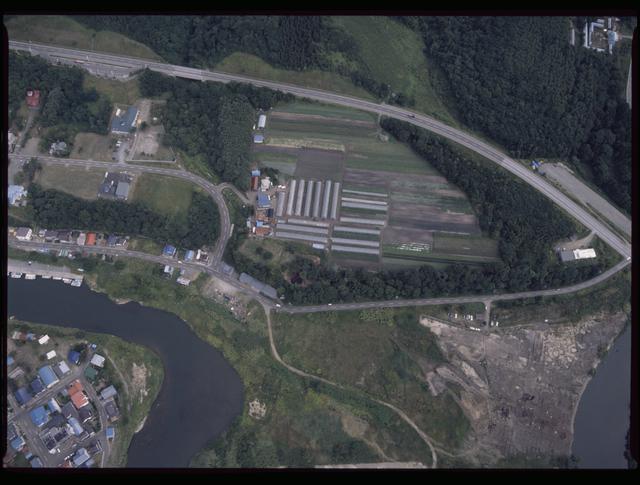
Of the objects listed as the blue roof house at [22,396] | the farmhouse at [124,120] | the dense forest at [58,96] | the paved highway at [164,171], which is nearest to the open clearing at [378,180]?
the paved highway at [164,171]

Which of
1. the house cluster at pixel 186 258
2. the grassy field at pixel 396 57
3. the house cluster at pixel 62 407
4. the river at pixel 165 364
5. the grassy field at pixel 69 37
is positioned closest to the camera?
the house cluster at pixel 62 407

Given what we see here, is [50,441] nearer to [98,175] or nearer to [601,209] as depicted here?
[98,175]

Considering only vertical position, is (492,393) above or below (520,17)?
below

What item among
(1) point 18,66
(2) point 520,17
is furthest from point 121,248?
(2) point 520,17

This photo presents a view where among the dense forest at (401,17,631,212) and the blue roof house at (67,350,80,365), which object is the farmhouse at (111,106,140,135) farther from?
the dense forest at (401,17,631,212)

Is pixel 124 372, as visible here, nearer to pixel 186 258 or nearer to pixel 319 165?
pixel 186 258

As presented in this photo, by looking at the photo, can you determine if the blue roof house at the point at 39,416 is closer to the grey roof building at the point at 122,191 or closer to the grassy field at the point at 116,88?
the grey roof building at the point at 122,191

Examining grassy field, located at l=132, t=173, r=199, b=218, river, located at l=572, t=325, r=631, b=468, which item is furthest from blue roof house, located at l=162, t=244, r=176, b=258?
river, located at l=572, t=325, r=631, b=468
